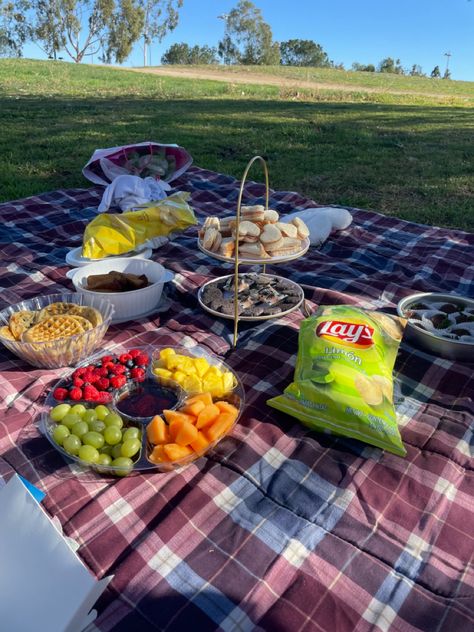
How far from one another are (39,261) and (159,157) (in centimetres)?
156

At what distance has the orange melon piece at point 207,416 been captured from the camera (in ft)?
3.83

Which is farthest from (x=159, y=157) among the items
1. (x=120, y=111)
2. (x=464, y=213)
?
(x=120, y=111)

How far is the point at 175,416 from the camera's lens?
1.13 m

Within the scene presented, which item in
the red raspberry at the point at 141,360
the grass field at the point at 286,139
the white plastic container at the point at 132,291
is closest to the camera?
the red raspberry at the point at 141,360

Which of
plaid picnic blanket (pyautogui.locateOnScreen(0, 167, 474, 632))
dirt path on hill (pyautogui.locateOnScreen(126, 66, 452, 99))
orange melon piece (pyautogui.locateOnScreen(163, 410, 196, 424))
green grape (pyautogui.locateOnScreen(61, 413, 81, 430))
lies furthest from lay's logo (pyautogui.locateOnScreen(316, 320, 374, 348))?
dirt path on hill (pyautogui.locateOnScreen(126, 66, 452, 99))

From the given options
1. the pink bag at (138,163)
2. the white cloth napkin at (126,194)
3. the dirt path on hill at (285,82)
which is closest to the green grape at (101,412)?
the white cloth napkin at (126,194)

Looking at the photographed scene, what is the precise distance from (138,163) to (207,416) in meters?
2.73

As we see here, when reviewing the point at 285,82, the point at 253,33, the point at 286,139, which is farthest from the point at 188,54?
the point at 286,139

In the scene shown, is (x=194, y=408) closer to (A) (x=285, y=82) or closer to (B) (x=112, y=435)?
(B) (x=112, y=435)

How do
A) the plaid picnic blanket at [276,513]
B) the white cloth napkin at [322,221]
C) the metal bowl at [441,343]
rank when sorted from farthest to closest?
the white cloth napkin at [322,221]
the metal bowl at [441,343]
the plaid picnic blanket at [276,513]

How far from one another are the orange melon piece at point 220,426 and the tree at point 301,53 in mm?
47750

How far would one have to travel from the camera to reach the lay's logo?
1367 millimetres

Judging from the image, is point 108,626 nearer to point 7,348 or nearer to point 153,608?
point 153,608

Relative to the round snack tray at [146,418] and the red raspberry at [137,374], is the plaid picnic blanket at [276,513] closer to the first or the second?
the round snack tray at [146,418]
